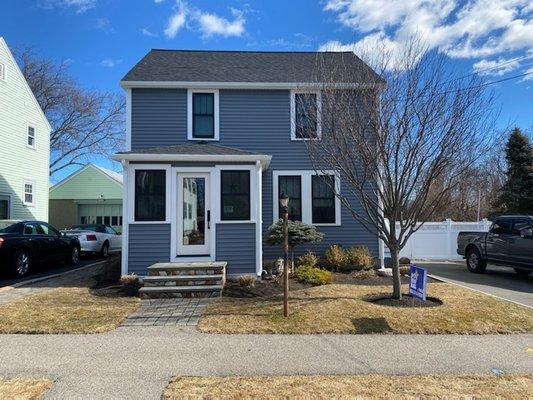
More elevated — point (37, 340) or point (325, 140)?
point (325, 140)

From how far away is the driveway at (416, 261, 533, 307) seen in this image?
374 inches

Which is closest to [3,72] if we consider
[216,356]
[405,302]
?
[216,356]

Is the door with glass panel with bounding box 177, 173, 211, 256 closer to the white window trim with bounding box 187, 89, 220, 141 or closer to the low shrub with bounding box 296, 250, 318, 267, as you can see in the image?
the white window trim with bounding box 187, 89, 220, 141

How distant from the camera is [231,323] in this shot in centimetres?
654

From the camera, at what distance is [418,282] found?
7516 mm

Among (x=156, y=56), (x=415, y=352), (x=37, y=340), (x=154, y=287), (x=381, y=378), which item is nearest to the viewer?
(x=381, y=378)

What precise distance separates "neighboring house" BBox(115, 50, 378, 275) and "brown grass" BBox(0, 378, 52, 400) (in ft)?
19.3

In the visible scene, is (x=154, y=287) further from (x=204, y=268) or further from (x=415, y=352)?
(x=415, y=352)

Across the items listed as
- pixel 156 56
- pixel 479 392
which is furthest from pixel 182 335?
pixel 156 56

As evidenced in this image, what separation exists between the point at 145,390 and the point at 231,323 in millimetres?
2455

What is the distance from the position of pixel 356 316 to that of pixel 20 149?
761 inches

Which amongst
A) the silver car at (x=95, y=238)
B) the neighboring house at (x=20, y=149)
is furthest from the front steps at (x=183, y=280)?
the neighboring house at (x=20, y=149)

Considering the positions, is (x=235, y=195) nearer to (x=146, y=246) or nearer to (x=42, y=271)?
(x=146, y=246)

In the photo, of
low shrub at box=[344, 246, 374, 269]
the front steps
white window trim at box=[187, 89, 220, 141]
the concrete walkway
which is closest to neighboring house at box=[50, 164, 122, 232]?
white window trim at box=[187, 89, 220, 141]
